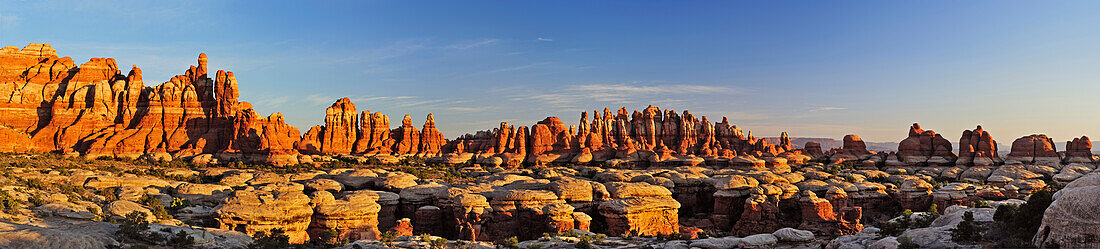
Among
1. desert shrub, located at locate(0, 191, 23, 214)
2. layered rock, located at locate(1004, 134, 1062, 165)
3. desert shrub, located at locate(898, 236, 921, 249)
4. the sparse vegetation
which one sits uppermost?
layered rock, located at locate(1004, 134, 1062, 165)

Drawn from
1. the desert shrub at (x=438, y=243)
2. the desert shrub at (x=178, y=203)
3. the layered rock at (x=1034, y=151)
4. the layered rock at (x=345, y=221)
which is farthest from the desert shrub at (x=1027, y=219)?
the layered rock at (x=1034, y=151)

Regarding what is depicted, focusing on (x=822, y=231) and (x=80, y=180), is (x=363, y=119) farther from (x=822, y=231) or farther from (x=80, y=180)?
(x=822, y=231)

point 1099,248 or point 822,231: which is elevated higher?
point 1099,248

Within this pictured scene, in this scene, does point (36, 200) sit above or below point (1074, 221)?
below

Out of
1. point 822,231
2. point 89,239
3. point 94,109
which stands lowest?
point 822,231

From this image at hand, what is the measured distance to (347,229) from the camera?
31266mm

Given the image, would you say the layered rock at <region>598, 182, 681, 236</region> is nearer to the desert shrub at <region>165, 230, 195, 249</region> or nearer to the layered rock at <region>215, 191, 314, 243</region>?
the layered rock at <region>215, 191, 314, 243</region>

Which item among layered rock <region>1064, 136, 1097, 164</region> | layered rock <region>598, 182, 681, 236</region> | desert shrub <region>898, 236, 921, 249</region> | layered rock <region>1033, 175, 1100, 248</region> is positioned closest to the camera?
layered rock <region>1033, 175, 1100, 248</region>

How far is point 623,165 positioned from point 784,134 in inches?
1712

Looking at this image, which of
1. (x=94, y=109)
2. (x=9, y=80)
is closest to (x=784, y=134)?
(x=94, y=109)

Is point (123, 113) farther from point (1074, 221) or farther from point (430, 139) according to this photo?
point (1074, 221)

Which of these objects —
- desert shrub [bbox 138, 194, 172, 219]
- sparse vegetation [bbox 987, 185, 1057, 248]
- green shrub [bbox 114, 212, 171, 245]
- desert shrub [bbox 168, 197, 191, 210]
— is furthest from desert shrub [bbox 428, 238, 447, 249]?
desert shrub [bbox 168, 197, 191, 210]

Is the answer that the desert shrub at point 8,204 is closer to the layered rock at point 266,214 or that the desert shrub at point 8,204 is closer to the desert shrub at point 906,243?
the layered rock at point 266,214

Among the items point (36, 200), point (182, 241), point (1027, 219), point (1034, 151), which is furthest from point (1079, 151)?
point (36, 200)
